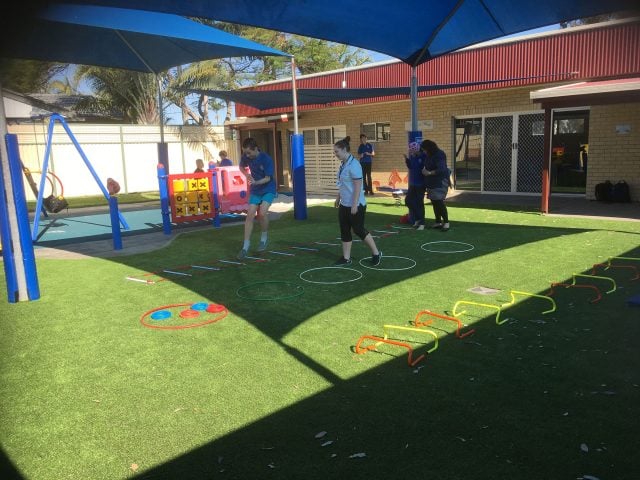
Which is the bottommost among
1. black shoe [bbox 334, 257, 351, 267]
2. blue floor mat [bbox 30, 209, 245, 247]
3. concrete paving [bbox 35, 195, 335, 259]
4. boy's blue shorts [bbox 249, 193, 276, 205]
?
black shoe [bbox 334, 257, 351, 267]

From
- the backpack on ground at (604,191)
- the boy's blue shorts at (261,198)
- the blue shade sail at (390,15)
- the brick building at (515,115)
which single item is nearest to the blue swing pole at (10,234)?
the blue shade sail at (390,15)

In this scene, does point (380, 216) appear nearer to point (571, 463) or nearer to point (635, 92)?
point (635, 92)

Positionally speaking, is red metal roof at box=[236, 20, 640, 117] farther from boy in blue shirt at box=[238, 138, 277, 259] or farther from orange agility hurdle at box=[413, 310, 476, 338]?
orange agility hurdle at box=[413, 310, 476, 338]

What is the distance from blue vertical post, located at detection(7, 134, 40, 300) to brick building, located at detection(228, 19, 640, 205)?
10.3 metres

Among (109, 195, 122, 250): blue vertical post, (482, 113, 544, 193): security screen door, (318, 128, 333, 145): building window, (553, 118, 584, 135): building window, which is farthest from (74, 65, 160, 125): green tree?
(553, 118, 584, 135): building window

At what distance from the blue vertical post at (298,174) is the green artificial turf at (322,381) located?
5451 millimetres

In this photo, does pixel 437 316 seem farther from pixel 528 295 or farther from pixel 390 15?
pixel 390 15

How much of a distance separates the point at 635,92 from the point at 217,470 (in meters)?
11.4

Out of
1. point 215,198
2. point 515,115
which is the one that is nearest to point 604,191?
point 515,115

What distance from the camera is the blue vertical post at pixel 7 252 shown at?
6199mm

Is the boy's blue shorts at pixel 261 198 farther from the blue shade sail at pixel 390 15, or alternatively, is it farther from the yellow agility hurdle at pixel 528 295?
the yellow agility hurdle at pixel 528 295

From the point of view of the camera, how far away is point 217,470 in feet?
9.64

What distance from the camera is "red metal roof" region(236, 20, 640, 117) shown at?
42.7 feet

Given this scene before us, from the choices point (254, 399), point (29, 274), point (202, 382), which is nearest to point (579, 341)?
point (254, 399)
